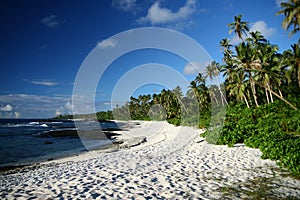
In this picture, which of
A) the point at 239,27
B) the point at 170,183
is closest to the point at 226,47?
the point at 239,27

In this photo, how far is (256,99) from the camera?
107 feet

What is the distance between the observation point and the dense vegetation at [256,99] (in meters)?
11.8

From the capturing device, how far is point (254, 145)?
11.9m

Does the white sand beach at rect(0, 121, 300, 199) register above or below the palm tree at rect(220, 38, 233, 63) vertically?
below

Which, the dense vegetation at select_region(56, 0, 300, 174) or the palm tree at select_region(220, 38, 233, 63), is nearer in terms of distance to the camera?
the dense vegetation at select_region(56, 0, 300, 174)

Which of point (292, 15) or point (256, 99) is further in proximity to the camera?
point (256, 99)

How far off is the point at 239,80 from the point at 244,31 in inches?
425

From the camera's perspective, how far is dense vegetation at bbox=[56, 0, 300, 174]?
1175 centimetres

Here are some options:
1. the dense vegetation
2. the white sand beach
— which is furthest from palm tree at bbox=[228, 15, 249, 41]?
the white sand beach

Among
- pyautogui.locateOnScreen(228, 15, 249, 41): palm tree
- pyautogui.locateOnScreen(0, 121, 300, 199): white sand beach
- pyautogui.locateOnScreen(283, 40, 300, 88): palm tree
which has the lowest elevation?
pyautogui.locateOnScreen(0, 121, 300, 199): white sand beach

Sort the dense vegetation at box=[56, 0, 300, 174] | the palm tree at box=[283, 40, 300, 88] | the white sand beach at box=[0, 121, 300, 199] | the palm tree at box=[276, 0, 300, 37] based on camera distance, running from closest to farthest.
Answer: the white sand beach at box=[0, 121, 300, 199] → the dense vegetation at box=[56, 0, 300, 174] → the palm tree at box=[276, 0, 300, 37] → the palm tree at box=[283, 40, 300, 88]

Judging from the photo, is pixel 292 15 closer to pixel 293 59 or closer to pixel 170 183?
pixel 293 59

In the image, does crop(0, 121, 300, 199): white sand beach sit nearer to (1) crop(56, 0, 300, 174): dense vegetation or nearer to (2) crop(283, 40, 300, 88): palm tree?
(1) crop(56, 0, 300, 174): dense vegetation

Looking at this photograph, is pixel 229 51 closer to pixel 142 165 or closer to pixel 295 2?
pixel 295 2
